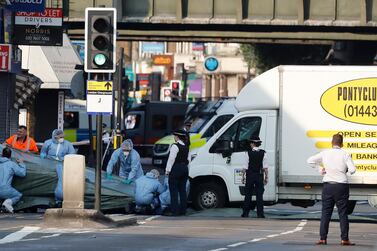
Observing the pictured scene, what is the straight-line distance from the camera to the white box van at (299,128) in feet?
77.3

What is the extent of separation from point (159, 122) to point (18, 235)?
38291mm

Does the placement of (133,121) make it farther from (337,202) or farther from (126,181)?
(337,202)

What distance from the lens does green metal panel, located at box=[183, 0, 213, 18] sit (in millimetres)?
37562

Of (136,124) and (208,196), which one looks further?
(136,124)

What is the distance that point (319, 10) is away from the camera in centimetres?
3766

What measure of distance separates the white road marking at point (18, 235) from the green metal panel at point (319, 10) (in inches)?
795

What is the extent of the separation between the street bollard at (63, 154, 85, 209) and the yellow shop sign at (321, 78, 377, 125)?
20.0 ft

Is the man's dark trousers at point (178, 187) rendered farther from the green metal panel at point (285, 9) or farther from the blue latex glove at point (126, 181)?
the green metal panel at point (285, 9)

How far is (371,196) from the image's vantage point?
2369cm

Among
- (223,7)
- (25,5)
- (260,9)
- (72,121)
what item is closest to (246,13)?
(260,9)

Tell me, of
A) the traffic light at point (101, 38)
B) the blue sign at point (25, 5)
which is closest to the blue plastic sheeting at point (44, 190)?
the traffic light at point (101, 38)

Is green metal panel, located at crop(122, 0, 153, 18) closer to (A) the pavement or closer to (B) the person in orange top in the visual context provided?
(B) the person in orange top

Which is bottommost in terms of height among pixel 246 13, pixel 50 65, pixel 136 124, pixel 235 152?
pixel 235 152

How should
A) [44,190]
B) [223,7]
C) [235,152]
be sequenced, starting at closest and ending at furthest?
[44,190], [235,152], [223,7]
